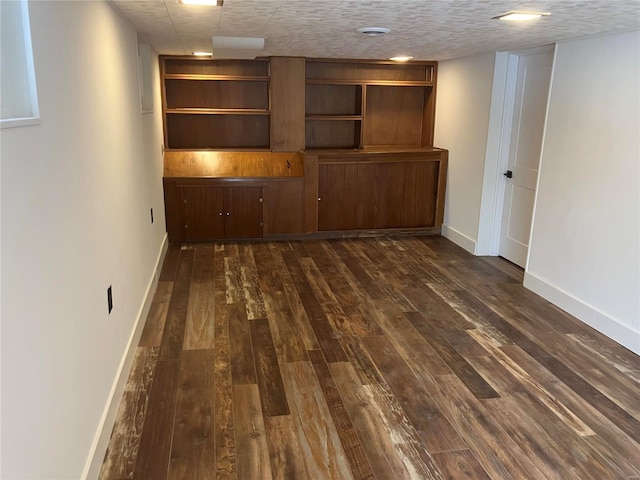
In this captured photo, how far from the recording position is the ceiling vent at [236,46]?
4.02m

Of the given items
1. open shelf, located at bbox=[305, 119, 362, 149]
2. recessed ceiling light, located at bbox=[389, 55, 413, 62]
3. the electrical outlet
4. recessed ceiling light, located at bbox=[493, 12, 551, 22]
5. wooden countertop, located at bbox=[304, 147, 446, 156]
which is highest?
recessed ceiling light, located at bbox=[389, 55, 413, 62]

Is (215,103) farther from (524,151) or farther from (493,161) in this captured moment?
(524,151)

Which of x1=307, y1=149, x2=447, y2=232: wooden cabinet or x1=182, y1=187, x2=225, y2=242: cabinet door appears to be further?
x1=307, y1=149, x2=447, y2=232: wooden cabinet

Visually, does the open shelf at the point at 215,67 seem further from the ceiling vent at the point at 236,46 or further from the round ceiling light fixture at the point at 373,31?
the round ceiling light fixture at the point at 373,31

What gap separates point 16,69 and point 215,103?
4.68 metres

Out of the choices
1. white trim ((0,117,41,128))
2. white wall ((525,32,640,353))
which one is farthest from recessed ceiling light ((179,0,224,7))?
white wall ((525,32,640,353))

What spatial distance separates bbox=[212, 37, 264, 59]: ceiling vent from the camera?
4.02 m

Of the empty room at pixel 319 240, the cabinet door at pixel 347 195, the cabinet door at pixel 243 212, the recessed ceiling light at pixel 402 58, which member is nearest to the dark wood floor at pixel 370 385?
the empty room at pixel 319 240

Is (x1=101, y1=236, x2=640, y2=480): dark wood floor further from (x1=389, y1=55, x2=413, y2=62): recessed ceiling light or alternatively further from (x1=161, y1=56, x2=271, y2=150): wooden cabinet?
(x1=389, y1=55, x2=413, y2=62): recessed ceiling light

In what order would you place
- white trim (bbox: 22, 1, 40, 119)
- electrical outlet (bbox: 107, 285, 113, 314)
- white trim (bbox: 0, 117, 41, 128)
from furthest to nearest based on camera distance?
electrical outlet (bbox: 107, 285, 113, 314) → white trim (bbox: 22, 1, 40, 119) → white trim (bbox: 0, 117, 41, 128)

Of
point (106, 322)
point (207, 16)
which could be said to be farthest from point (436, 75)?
point (106, 322)

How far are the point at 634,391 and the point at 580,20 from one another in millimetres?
2150

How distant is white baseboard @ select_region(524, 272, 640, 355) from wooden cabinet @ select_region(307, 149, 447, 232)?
187 cm

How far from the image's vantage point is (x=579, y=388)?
2.96 metres
